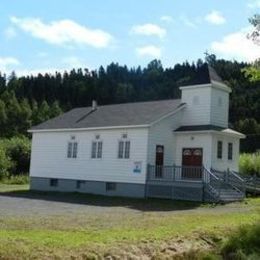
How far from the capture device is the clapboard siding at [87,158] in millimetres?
34094

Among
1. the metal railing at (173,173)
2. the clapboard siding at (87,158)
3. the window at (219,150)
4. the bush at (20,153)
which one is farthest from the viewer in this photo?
the bush at (20,153)

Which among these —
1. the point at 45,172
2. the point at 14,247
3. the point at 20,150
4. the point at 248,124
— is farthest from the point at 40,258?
the point at 248,124

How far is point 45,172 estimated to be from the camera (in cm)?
4016

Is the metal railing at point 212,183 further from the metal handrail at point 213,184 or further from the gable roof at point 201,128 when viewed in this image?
the gable roof at point 201,128

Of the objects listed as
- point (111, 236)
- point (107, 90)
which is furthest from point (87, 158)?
point (107, 90)

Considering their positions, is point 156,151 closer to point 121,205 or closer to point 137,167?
point 137,167

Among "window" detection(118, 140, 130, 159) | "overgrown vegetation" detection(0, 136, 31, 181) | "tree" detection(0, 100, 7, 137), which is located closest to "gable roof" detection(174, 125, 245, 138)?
"window" detection(118, 140, 130, 159)

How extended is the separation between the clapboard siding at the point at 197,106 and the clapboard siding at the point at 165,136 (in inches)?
22.1

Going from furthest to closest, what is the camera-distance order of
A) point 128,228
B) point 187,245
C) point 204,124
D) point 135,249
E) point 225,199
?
1. point 204,124
2. point 225,199
3. point 128,228
4. point 187,245
5. point 135,249

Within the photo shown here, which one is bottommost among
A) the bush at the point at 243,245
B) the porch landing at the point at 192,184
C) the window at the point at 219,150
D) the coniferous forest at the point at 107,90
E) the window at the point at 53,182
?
the bush at the point at 243,245

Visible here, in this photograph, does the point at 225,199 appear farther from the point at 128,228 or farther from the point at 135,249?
the point at 135,249

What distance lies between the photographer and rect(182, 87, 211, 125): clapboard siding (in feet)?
117

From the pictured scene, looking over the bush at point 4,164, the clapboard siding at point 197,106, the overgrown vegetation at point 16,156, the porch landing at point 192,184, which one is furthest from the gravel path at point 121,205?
the overgrown vegetation at point 16,156

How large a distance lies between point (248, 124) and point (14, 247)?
73083 millimetres
